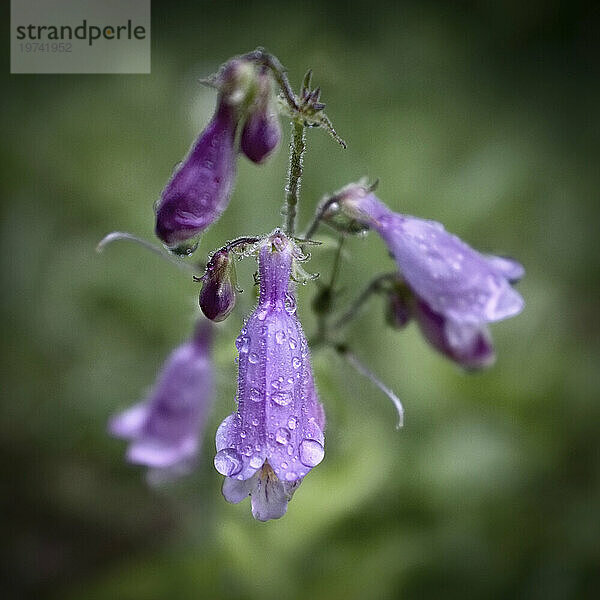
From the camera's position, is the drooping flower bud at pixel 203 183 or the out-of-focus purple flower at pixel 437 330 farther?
the out-of-focus purple flower at pixel 437 330

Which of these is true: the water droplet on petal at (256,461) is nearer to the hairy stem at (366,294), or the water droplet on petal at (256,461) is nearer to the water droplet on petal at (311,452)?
the water droplet on petal at (311,452)

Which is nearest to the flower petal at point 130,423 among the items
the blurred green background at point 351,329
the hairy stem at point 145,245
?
the blurred green background at point 351,329

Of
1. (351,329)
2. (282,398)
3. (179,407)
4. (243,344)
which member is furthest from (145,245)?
(351,329)

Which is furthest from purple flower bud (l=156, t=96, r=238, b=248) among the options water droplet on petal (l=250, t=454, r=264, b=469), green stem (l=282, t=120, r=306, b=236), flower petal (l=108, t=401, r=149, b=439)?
flower petal (l=108, t=401, r=149, b=439)

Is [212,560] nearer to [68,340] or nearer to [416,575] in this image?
[416,575]

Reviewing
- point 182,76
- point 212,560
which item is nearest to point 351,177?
point 182,76

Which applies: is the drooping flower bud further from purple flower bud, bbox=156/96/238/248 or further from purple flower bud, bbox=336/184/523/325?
purple flower bud, bbox=336/184/523/325

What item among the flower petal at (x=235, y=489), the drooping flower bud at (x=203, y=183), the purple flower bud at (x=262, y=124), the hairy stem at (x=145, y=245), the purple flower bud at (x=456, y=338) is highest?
the purple flower bud at (x=262, y=124)
